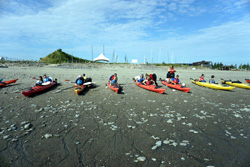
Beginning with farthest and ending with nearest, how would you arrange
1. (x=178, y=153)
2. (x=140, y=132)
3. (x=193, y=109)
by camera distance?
(x=193, y=109) → (x=140, y=132) → (x=178, y=153)

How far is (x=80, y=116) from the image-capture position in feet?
26.1

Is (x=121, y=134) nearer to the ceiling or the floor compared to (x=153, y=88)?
nearer to the floor

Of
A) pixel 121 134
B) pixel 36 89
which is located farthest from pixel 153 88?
pixel 36 89

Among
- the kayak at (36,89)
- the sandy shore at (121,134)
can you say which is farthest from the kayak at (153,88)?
the kayak at (36,89)

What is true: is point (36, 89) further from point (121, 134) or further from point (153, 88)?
point (153, 88)

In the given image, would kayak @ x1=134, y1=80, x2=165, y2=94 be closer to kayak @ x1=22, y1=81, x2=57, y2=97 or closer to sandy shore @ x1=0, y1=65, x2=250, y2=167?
sandy shore @ x1=0, y1=65, x2=250, y2=167

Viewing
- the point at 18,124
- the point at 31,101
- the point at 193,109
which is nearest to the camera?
the point at 18,124

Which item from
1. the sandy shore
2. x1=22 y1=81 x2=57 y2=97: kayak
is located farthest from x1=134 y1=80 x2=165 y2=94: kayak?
x1=22 y1=81 x2=57 y2=97: kayak

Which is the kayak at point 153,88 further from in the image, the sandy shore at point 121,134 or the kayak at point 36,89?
the kayak at point 36,89

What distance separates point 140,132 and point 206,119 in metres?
4.05

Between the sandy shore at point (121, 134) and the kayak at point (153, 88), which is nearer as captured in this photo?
the sandy shore at point (121, 134)

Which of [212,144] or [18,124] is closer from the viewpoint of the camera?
[212,144]

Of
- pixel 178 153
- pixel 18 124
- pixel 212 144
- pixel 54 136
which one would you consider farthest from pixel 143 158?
pixel 18 124

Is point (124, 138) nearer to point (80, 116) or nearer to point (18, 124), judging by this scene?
point (80, 116)
